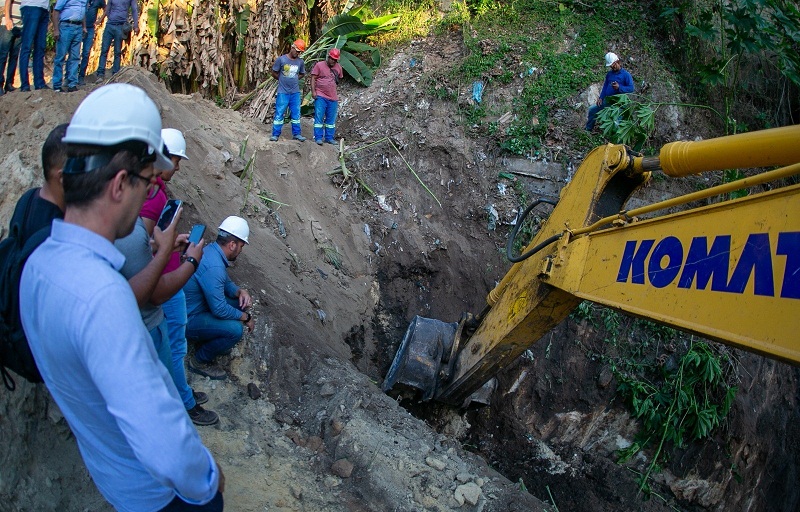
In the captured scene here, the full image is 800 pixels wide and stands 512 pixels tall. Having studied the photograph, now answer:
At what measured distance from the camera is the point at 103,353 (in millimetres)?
1505

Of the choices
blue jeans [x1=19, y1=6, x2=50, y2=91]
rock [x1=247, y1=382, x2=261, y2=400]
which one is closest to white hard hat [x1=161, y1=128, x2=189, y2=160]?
rock [x1=247, y1=382, x2=261, y2=400]

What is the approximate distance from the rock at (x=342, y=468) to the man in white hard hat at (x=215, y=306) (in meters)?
1.09

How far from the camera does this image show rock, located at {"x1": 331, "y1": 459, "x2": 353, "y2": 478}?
13.6ft

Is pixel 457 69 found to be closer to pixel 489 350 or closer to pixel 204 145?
pixel 204 145

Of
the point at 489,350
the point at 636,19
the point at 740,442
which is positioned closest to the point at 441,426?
the point at 489,350

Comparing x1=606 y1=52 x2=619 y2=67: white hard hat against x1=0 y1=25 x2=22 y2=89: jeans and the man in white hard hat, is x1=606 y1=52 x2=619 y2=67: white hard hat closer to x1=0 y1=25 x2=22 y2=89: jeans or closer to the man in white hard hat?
the man in white hard hat

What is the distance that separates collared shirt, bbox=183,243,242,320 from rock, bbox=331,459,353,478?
4.18ft

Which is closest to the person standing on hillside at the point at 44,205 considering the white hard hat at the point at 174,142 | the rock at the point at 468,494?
the white hard hat at the point at 174,142

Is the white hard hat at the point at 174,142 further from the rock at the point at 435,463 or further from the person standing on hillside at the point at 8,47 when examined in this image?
the person standing on hillside at the point at 8,47

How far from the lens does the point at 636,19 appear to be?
35.7 feet

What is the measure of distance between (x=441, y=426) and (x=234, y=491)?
295 centimetres

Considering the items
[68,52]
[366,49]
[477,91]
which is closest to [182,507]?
[68,52]

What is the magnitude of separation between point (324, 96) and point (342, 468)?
5851 mm

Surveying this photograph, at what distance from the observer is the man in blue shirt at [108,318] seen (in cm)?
151
